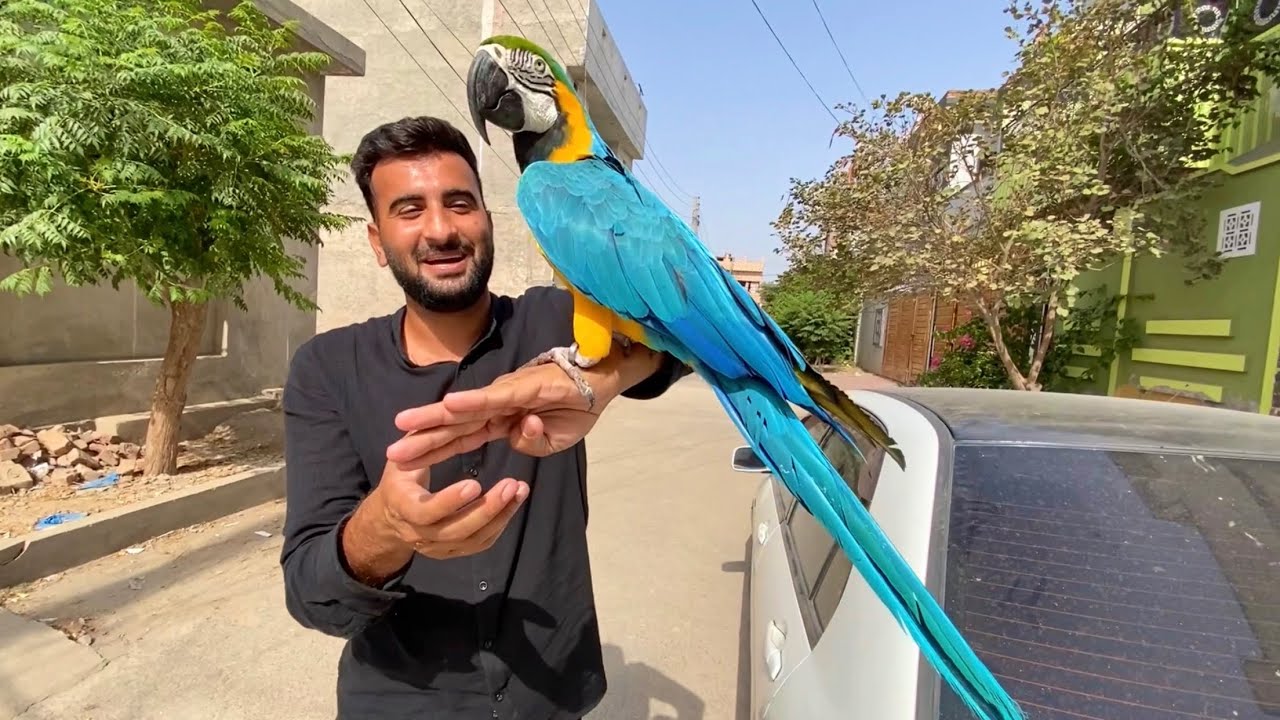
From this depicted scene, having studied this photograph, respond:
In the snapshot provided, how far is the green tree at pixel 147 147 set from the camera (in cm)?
335

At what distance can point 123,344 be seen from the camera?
5.95 m

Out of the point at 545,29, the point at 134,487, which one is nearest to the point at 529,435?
the point at 134,487

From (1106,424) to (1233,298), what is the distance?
187 inches

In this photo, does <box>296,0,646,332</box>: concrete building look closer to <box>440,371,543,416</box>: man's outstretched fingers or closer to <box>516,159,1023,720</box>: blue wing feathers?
<box>516,159,1023,720</box>: blue wing feathers

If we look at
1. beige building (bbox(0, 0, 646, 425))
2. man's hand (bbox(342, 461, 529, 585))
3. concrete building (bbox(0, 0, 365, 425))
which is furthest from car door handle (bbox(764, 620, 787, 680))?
concrete building (bbox(0, 0, 365, 425))

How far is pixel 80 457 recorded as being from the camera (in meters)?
4.72

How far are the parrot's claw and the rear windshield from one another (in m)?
0.83

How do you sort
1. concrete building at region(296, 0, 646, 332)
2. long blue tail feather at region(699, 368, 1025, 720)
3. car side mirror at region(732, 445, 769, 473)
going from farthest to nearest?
concrete building at region(296, 0, 646, 332), car side mirror at region(732, 445, 769, 473), long blue tail feather at region(699, 368, 1025, 720)

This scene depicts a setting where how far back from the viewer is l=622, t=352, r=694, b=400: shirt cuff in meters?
1.53

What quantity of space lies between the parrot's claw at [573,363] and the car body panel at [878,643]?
732 mm

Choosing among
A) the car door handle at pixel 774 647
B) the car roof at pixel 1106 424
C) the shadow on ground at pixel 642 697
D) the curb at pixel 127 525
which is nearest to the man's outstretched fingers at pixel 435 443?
the car door handle at pixel 774 647

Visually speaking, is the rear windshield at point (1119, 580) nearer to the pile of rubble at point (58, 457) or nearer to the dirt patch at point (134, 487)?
the dirt patch at point (134, 487)

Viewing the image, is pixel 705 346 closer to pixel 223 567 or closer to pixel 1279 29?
pixel 223 567

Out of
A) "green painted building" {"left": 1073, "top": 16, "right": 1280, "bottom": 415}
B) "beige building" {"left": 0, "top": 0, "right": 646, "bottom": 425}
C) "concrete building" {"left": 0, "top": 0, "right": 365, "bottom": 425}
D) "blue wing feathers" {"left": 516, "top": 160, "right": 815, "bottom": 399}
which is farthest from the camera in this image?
"beige building" {"left": 0, "top": 0, "right": 646, "bottom": 425}
